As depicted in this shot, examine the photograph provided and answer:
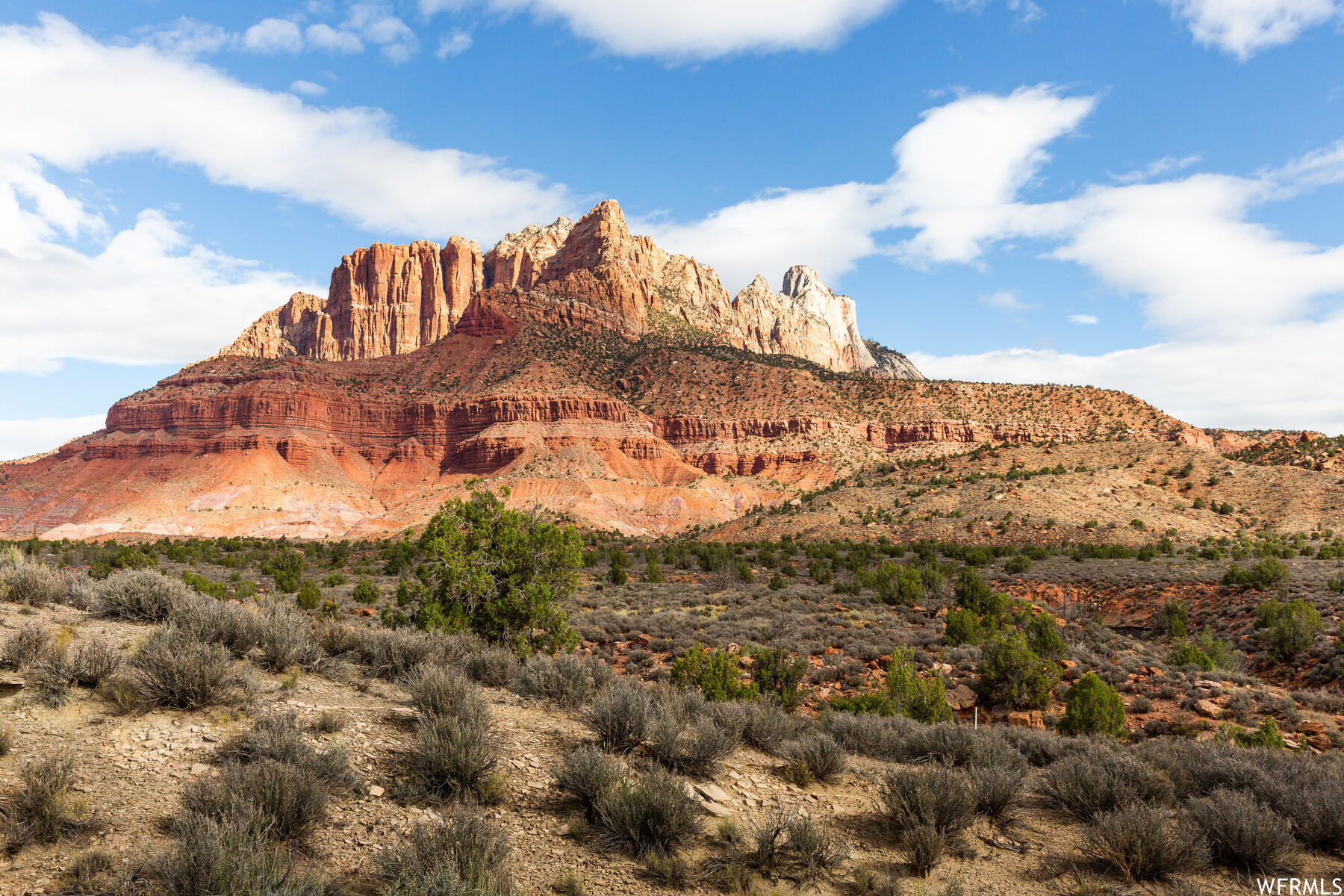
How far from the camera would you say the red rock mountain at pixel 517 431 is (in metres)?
77.4

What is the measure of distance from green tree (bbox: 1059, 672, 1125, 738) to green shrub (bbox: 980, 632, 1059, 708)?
6.32 feet

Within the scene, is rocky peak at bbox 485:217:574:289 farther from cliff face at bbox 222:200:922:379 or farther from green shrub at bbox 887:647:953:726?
green shrub at bbox 887:647:953:726

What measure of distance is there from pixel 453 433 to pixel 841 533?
65.2m

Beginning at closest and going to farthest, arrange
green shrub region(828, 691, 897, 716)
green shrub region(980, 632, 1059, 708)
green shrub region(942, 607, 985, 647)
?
green shrub region(828, 691, 897, 716) < green shrub region(980, 632, 1059, 708) < green shrub region(942, 607, 985, 647)

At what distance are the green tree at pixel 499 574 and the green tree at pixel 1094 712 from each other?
1009 cm

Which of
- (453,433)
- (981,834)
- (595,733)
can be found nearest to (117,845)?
(595,733)

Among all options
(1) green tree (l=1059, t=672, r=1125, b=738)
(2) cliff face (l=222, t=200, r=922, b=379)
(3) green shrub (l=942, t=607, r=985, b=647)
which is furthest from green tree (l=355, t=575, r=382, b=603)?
(2) cliff face (l=222, t=200, r=922, b=379)

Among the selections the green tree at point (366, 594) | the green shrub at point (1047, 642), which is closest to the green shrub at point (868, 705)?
the green shrub at point (1047, 642)

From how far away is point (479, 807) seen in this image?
590 cm

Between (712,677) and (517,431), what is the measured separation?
266 feet

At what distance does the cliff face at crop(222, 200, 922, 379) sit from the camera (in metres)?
146

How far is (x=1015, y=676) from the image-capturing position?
14.3 m

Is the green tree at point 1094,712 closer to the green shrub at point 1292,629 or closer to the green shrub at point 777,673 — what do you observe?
the green shrub at point 777,673

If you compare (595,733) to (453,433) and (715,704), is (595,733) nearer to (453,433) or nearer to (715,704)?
(715,704)
